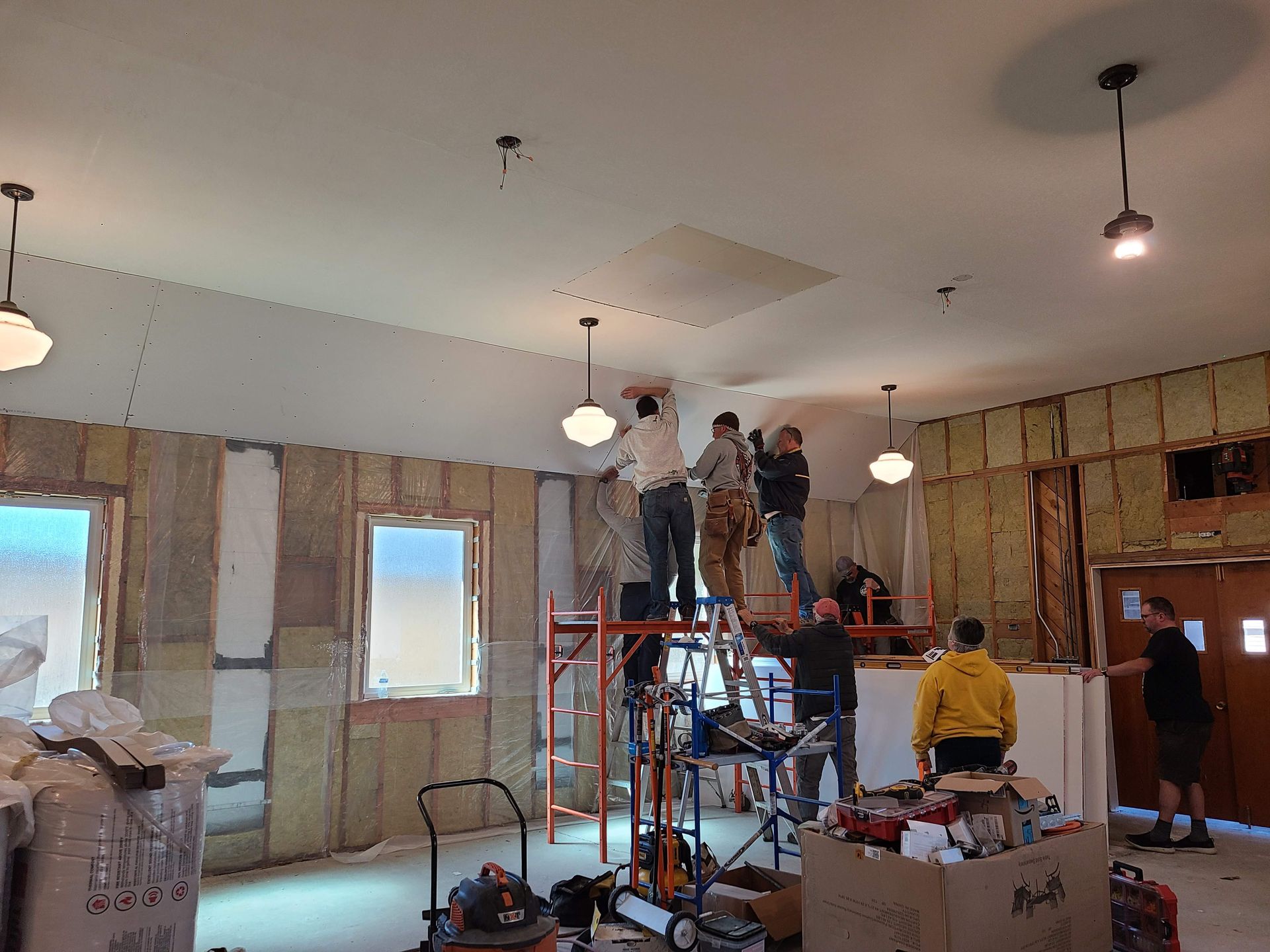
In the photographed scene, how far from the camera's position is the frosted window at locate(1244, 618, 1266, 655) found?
662 cm

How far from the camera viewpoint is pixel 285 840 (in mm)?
5902

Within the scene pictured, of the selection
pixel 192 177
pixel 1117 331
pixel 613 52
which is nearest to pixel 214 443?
pixel 192 177

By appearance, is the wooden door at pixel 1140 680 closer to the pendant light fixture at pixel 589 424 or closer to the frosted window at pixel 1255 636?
the frosted window at pixel 1255 636

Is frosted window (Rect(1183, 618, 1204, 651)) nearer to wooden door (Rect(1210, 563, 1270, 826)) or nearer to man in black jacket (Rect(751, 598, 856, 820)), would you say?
wooden door (Rect(1210, 563, 1270, 826))

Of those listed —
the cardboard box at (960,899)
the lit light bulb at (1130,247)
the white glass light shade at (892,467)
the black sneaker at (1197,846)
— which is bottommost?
the black sneaker at (1197,846)

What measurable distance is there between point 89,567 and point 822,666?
4.57 metres

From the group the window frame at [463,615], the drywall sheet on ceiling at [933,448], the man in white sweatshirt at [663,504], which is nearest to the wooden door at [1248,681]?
the drywall sheet on ceiling at [933,448]

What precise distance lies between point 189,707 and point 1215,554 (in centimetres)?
744

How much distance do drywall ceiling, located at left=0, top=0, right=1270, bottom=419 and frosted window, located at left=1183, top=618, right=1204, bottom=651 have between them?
8.09 ft

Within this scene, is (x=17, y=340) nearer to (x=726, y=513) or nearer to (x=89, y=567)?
(x=89, y=567)

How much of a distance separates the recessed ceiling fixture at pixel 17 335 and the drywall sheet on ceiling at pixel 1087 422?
24.8 ft

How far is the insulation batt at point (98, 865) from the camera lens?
290 cm

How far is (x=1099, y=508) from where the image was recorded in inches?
299

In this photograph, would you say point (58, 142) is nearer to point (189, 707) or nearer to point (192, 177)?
point (192, 177)
